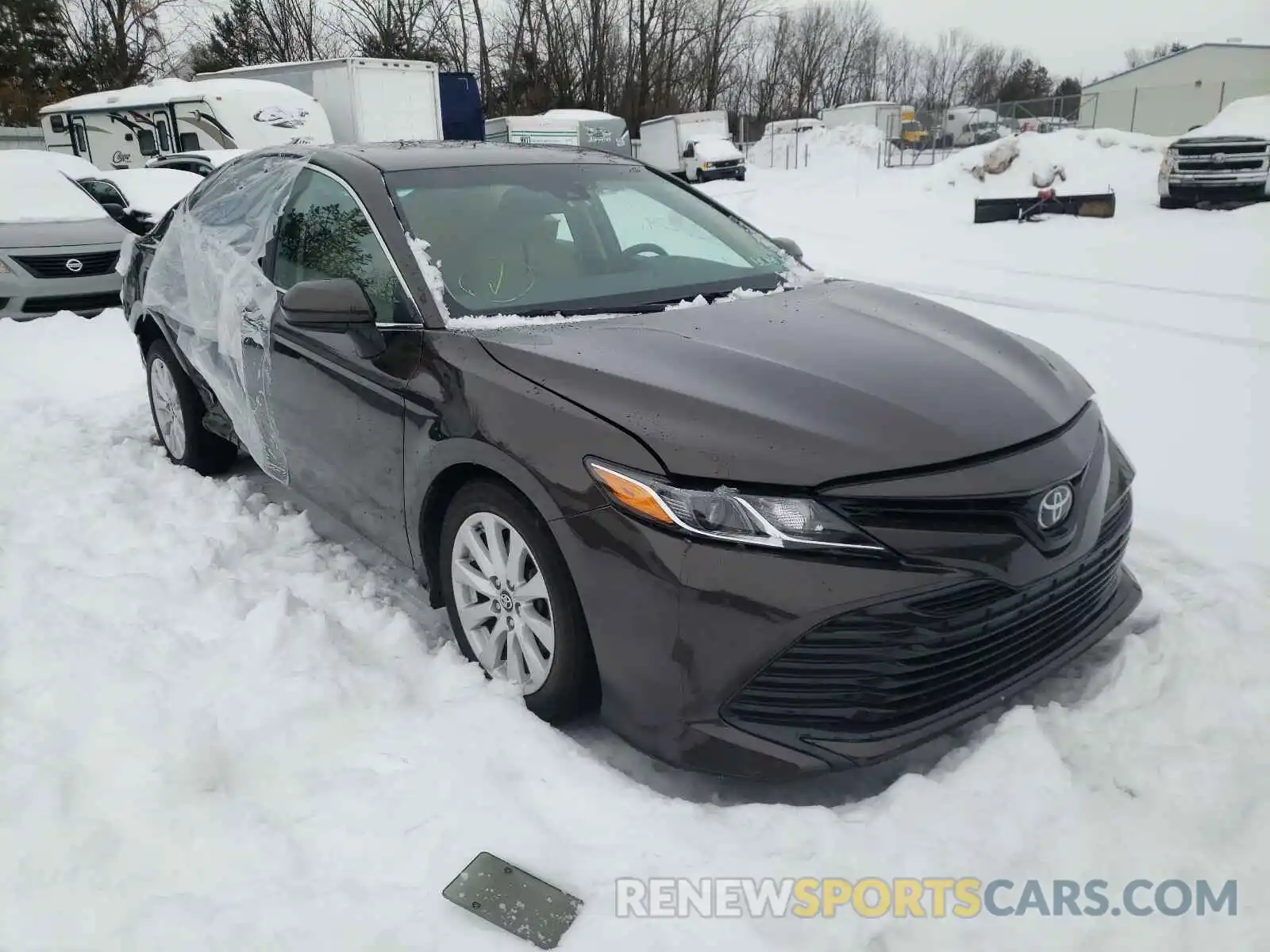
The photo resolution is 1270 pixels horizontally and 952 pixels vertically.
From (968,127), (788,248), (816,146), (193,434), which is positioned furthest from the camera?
(968,127)

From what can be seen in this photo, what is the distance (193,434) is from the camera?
4598 mm

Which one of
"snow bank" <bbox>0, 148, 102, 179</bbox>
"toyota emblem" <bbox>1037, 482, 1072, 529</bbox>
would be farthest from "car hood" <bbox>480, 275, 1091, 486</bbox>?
"snow bank" <bbox>0, 148, 102, 179</bbox>

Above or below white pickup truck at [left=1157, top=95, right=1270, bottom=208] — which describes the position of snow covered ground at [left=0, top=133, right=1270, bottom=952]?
below

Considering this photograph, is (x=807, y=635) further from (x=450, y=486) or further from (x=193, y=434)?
(x=193, y=434)

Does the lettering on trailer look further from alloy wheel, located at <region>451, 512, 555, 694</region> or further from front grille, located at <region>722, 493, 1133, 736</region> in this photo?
front grille, located at <region>722, 493, 1133, 736</region>

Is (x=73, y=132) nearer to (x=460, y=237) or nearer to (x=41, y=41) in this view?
(x=460, y=237)

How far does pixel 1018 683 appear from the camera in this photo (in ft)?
7.43

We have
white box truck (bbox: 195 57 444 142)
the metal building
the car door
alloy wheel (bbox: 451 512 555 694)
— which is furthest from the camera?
the metal building

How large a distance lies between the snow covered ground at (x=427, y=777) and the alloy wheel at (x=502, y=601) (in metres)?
0.10

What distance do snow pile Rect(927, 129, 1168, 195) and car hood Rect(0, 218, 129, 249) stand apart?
52.8ft

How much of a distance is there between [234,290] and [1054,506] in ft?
10.6

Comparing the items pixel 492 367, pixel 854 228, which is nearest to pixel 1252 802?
pixel 492 367

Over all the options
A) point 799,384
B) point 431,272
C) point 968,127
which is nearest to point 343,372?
point 431,272

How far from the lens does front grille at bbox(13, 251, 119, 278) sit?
8.61 metres
